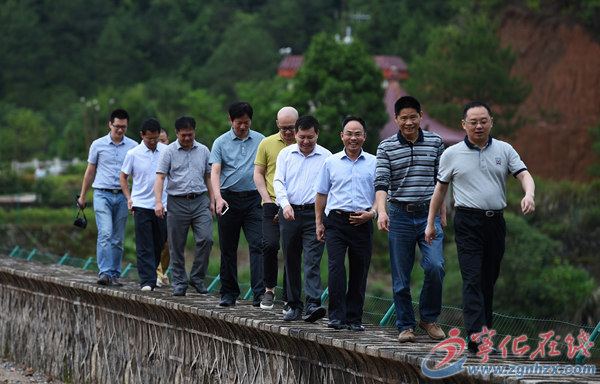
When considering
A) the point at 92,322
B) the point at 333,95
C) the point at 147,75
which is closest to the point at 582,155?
the point at 333,95

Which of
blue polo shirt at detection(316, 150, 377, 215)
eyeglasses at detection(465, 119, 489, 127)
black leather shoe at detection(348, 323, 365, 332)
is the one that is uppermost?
eyeglasses at detection(465, 119, 489, 127)

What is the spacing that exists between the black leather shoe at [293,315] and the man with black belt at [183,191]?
95.2 inches

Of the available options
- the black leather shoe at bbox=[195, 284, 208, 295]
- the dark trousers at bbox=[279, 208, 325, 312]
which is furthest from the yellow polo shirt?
the black leather shoe at bbox=[195, 284, 208, 295]

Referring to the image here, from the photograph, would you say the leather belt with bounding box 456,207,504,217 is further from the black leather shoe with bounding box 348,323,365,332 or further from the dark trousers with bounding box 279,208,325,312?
the dark trousers with bounding box 279,208,325,312

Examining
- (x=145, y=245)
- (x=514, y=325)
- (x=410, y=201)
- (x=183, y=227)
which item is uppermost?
(x=410, y=201)

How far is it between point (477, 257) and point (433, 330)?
2.91 feet

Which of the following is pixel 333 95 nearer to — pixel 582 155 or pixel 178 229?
pixel 582 155

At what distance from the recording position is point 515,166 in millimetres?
7211

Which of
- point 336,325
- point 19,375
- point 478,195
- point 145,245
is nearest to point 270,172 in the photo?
point 336,325

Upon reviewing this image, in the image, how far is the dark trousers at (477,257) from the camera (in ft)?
23.8

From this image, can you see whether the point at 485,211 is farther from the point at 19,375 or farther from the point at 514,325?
the point at 19,375

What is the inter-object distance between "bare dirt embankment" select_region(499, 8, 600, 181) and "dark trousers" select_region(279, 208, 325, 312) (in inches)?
1790

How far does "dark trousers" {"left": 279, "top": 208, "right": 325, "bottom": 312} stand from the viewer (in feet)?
29.1

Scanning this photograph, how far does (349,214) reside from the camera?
27.4 feet
